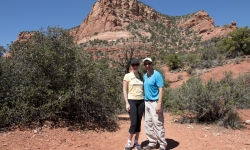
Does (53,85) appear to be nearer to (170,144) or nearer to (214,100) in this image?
(170,144)

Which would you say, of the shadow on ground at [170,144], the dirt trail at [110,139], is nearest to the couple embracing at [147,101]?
the shadow on ground at [170,144]

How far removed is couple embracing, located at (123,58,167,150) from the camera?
4168 millimetres

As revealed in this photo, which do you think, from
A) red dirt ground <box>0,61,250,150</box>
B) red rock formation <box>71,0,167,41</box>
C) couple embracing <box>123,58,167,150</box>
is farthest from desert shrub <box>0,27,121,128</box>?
red rock formation <box>71,0,167,41</box>

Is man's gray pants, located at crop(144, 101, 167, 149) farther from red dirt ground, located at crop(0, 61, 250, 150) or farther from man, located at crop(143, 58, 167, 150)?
red dirt ground, located at crop(0, 61, 250, 150)

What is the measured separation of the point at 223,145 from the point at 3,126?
547cm

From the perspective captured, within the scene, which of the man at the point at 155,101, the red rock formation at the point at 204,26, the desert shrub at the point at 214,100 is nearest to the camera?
the man at the point at 155,101

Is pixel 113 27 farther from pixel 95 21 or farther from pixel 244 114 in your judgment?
pixel 244 114

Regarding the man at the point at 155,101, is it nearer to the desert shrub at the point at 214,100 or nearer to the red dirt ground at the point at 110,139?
the red dirt ground at the point at 110,139

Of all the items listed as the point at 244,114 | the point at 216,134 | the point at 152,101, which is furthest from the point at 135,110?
the point at 244,114

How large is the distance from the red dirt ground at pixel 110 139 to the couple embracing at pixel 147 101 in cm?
63

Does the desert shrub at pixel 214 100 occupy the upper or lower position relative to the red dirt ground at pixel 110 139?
upper

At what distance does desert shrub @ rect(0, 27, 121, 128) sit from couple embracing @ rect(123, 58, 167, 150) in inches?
74.6

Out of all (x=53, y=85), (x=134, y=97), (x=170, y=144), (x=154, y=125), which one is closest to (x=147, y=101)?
(x=134, y=97)

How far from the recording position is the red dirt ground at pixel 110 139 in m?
4.58
